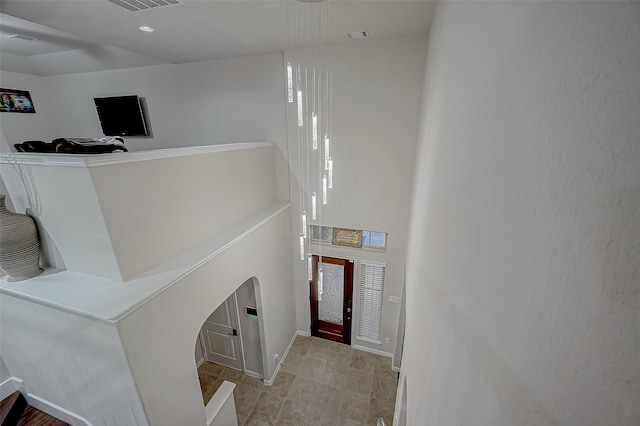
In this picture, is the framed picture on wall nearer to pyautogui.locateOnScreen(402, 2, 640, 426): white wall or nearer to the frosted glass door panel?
the frosted glass door panel

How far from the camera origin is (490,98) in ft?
2.93

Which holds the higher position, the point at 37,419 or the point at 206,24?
the point at 206,24

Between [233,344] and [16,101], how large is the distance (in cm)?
714

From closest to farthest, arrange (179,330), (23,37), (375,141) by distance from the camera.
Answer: (179,330) < (23,37) < (375,141)

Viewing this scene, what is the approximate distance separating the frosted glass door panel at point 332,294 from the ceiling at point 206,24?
13.7 ft

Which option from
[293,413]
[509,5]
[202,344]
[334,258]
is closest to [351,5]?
[509,5]

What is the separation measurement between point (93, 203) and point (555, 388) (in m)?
2.97

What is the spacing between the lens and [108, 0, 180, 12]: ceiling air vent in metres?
2.62

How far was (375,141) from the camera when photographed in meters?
4.41

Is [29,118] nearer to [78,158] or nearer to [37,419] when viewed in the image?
[78,158]

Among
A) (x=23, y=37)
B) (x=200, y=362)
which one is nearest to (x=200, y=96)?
(x=23, y=37)

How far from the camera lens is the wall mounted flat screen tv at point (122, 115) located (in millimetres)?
5480

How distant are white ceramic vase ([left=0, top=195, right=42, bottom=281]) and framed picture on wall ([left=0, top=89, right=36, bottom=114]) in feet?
17.9

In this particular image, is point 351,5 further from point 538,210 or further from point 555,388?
point 555,388
